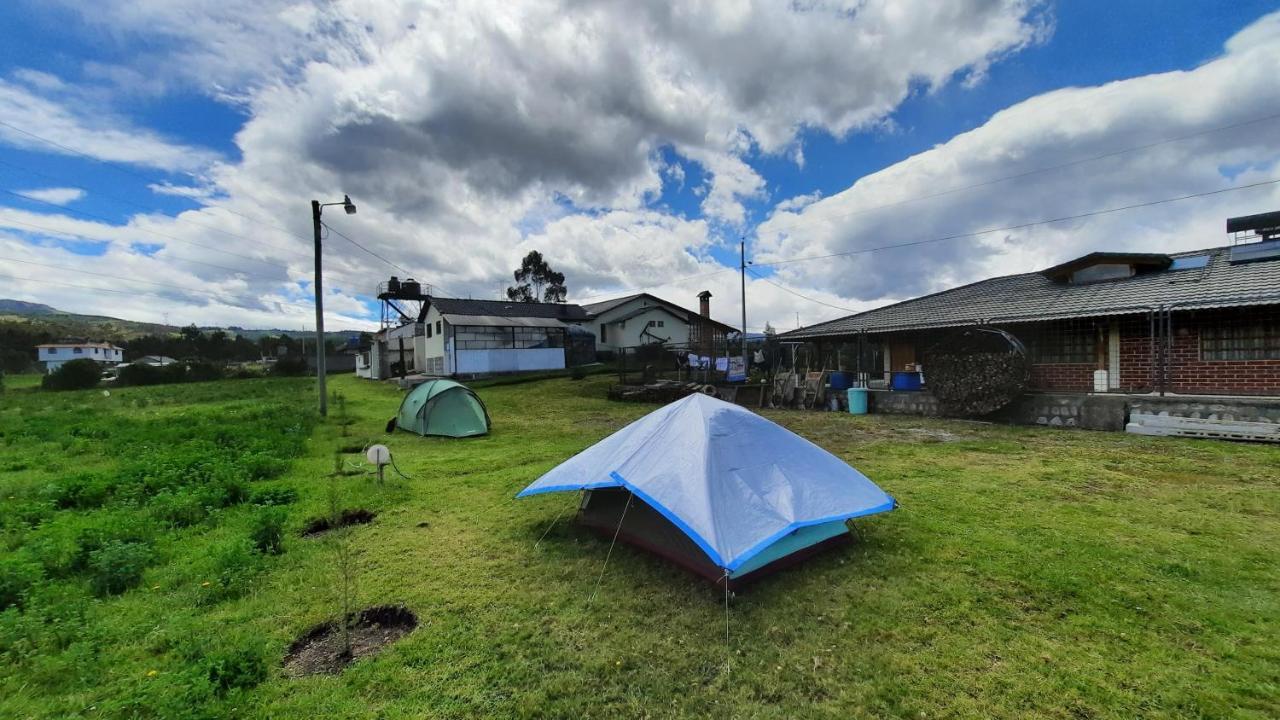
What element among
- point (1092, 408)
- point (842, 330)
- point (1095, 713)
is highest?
point (842, 330)

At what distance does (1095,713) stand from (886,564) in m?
1.72

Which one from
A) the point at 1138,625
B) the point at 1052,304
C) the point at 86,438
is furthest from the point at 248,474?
the point at 1052,304

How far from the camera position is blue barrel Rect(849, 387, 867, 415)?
14117 mm

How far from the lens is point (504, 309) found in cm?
3127

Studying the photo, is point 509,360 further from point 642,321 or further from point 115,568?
point 115,568

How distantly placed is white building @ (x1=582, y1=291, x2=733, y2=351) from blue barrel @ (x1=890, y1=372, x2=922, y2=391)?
17.6 metres

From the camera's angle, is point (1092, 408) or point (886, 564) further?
point (1092, 408)

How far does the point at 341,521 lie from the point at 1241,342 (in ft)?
55.6

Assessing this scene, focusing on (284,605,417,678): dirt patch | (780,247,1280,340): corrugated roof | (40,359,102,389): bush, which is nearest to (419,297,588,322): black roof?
(40,359,102,389): bush

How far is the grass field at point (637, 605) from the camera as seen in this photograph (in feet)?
8.75

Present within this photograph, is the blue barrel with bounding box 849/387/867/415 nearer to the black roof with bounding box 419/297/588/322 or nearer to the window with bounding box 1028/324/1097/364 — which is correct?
the window with bounding box 1028/324/1097/364

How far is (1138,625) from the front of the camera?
125 inches

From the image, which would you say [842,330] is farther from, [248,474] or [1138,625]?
[248,474]

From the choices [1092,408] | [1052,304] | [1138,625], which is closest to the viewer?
[1138,625]
